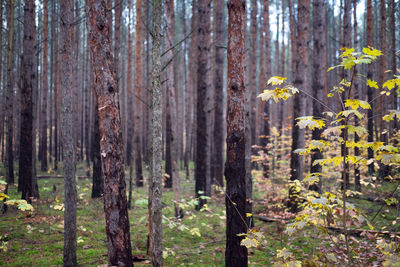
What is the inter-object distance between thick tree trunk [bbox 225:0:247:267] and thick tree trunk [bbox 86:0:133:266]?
1708 millimetres

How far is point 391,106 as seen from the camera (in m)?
11.6

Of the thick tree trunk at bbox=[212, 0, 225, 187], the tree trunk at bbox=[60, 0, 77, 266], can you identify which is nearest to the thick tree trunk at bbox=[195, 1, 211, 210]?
the thick tree trunk at bbox=[212, 0, 225, 187]

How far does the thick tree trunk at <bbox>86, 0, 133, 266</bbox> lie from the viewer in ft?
14.0

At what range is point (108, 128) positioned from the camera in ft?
14.1

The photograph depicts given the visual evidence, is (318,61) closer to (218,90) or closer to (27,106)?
(218,90)

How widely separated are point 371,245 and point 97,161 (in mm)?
8856

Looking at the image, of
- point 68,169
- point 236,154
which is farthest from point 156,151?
point 68,169

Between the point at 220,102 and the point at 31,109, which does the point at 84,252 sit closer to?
the point at 31,109

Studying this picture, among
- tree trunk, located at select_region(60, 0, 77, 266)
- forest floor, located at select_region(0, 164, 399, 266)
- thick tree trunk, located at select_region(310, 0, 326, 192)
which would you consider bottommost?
forest floor, located at select_region(0, 164, 399, 266)

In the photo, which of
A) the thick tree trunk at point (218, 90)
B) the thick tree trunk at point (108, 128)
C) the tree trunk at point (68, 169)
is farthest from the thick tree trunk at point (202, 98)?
the thick tree trunk at point (108, 128)

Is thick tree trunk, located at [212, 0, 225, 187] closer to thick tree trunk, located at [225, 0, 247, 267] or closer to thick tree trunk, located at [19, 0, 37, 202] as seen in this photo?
thick tree trunk, located at [225, 0, 247, 267]

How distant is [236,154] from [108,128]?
2065 millimetres

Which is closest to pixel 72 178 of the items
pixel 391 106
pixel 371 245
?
pixel 371 245

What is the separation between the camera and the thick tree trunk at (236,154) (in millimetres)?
4426
